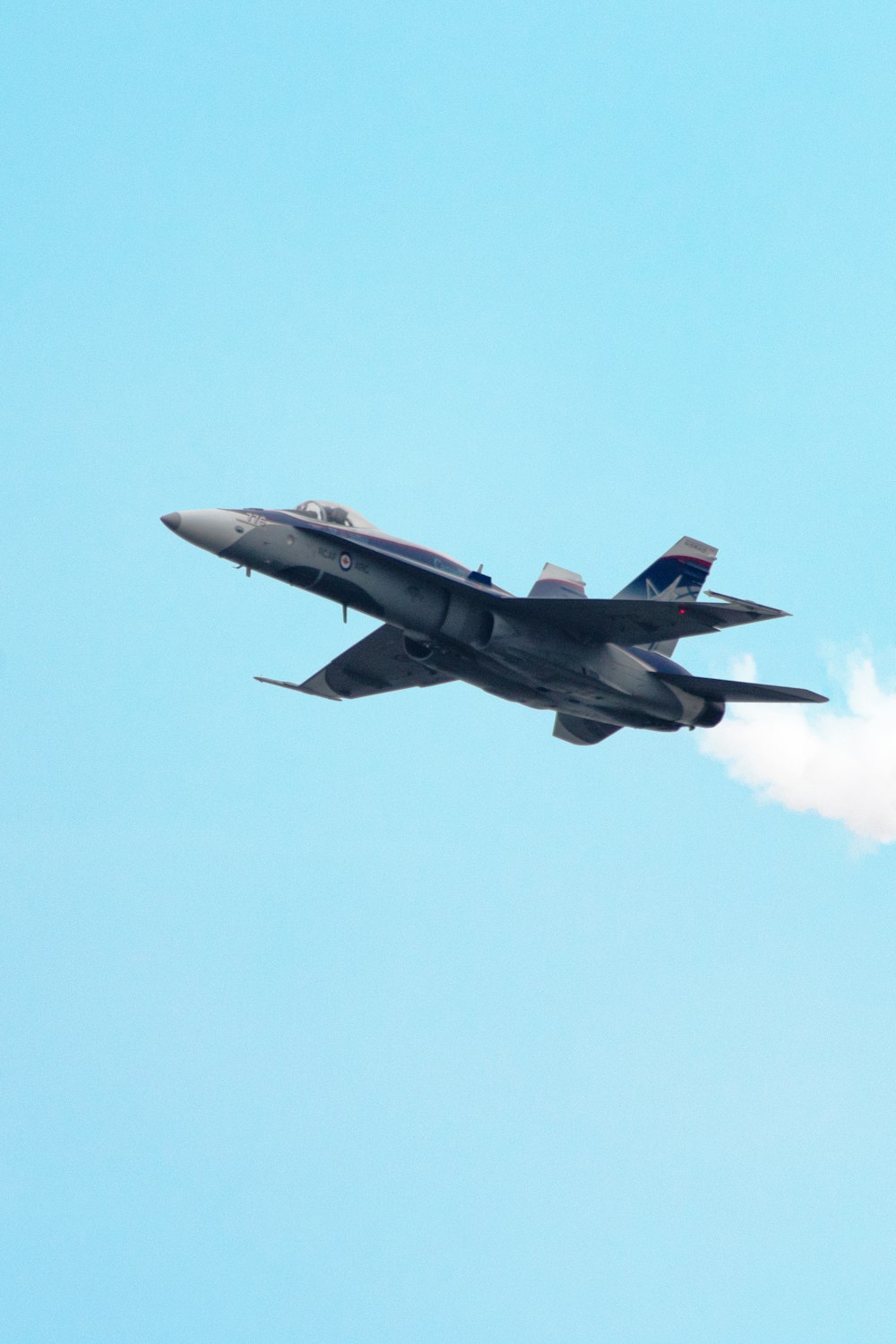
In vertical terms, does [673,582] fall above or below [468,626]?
above

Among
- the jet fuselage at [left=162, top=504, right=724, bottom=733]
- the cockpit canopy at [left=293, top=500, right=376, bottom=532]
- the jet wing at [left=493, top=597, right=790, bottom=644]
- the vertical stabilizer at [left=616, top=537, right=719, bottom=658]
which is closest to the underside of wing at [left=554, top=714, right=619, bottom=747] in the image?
the vertical stabilizer at [left=616, top=537, right=719, bottom=658]

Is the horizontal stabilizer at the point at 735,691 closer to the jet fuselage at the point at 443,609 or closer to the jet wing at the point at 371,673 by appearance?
the jet fuselage at the point at 443,609

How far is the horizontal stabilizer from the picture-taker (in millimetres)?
33594

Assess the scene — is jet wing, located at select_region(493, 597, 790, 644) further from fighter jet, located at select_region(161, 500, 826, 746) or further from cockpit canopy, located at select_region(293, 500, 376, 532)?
cockpit canopy, located at select_region(293, 500, 376, 532)

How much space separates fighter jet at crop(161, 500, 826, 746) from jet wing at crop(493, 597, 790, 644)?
34mm

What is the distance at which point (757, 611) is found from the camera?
103 feet

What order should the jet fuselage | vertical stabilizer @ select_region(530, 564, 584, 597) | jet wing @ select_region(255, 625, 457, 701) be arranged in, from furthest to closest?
1. jet wing @ select_region(255, 625, 457, 701)
2. vertical stabilizer @ select_region(530, 564, 584, 597)
3. the jet fuselage

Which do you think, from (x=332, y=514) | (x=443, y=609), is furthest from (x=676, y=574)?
(x=332, y=514)

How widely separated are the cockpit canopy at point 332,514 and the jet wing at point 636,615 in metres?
3.15

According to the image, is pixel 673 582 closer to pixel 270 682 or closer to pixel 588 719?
pixel 588 719

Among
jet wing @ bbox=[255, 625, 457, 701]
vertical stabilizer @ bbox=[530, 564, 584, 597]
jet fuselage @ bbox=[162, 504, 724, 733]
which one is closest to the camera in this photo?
Answer: jet fuselage @ bbox=[162, 504, 724, 733]

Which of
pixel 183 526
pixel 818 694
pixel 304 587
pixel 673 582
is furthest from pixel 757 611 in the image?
pixel 183 526

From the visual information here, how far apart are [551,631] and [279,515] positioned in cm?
591

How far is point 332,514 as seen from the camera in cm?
3222
